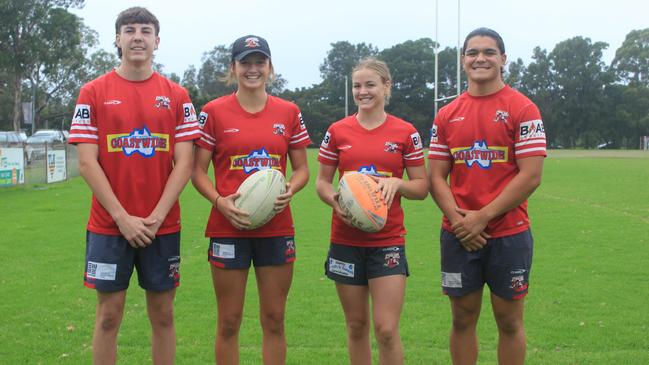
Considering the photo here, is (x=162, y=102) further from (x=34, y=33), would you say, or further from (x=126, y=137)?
(x=34, y=33)

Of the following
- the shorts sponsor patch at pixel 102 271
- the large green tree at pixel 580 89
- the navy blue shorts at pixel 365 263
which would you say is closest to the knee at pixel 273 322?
the navy blue shorts at pixel 365 263

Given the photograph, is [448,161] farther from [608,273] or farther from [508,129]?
[608,273]

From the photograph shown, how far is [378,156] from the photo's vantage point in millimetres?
4105

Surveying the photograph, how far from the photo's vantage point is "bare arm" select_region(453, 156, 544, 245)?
3795 mm

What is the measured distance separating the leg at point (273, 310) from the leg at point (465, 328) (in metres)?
1.18

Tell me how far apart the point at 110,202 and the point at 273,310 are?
50.8 inches

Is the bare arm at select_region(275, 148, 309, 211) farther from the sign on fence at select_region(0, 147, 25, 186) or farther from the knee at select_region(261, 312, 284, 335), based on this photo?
the sign on fence at select_region(0, 147, 25, 186)

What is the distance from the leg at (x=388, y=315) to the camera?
3.89 metres

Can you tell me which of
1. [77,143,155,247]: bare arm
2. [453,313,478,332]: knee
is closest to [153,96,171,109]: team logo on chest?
[77,143,155,247]: bare arm

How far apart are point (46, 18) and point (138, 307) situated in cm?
4439

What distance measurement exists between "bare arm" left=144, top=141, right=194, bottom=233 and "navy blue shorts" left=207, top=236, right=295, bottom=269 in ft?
1.48

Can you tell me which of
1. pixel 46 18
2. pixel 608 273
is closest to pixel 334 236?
pixel 608 273

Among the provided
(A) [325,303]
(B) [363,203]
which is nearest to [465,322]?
(B) [363,203]

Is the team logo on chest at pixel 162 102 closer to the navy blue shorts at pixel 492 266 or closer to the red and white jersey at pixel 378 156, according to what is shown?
the red and white jersey at pixel 378 156
